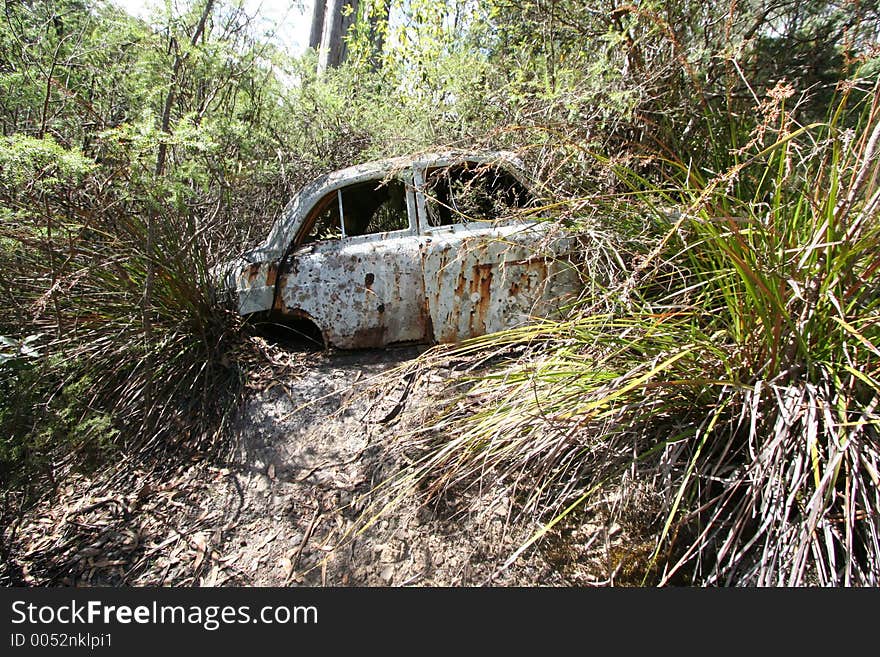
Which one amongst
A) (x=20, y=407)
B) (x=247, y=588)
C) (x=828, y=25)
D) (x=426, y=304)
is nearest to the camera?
(x=247, y=588)

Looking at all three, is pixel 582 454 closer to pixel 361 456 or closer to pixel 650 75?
pixel 361 456

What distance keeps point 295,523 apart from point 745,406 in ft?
7.59

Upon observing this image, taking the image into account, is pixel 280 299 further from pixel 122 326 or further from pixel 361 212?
pixel 122 326

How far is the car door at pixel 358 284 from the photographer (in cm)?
395

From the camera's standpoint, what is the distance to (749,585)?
2.02 meters

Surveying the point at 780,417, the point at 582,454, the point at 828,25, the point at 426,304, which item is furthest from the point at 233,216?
the point at 828,25

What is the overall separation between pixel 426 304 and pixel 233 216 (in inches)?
89.2

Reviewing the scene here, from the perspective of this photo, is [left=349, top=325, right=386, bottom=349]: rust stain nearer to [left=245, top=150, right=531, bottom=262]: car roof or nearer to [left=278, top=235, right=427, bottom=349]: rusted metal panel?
[left=278, top=235, right=427, bottom=349]: rusted metal panel

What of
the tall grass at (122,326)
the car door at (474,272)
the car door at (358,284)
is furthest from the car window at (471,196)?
the tall grass at (122,326)

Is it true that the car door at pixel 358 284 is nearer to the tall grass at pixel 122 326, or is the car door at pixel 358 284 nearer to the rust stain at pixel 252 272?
the rust stain at pixel 252 272

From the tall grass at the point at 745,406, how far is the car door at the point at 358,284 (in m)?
1.40

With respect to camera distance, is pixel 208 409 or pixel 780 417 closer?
pixel 780 417

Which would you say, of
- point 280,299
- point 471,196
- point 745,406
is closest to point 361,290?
point 280,299

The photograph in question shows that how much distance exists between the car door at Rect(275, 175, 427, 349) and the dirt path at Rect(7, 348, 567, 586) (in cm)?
33
